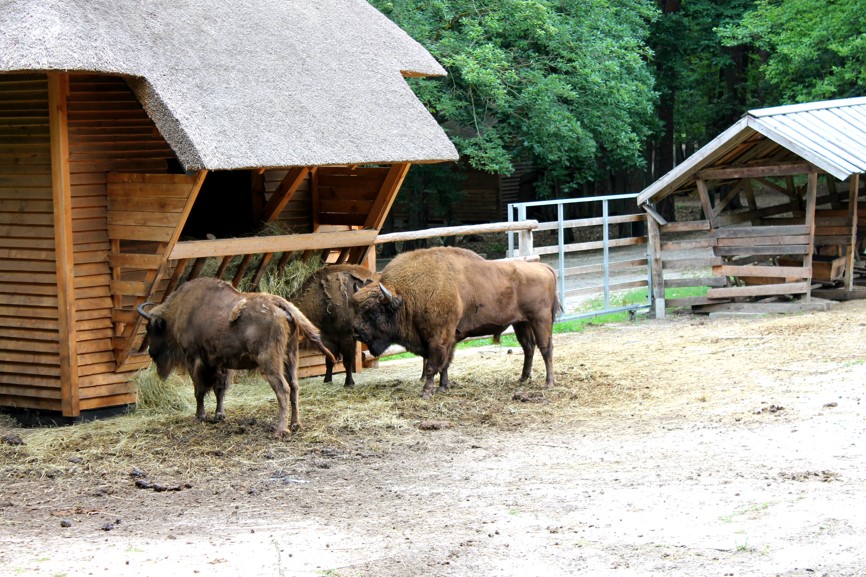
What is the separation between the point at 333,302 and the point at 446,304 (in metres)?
1.36

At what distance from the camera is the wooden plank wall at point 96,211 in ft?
36.0

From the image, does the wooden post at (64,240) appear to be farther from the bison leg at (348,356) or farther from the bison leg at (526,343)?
the bison leg at (526,343)

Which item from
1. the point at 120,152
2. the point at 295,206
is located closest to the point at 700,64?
the point at 295,206

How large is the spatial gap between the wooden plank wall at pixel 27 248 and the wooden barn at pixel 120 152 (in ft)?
0.05

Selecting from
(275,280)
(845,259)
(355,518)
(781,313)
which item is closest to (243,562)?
(355,518)

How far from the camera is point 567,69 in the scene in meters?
23.9

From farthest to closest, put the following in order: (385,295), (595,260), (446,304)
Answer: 1. (595,260)
2. (446,304)
3. (385,295)

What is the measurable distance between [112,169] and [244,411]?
9.04ft

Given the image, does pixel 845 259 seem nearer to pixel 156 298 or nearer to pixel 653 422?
pixel 653 422

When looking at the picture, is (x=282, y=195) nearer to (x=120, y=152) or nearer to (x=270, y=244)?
(x=270, y=244)

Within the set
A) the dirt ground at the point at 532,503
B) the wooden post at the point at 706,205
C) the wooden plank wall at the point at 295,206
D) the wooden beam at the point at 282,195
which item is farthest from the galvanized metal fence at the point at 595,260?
the dirt ground at the point at 532,503

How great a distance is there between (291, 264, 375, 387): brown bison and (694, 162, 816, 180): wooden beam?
7478 millimetres

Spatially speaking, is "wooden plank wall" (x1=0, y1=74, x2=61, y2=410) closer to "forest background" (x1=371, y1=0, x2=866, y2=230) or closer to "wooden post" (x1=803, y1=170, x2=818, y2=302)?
"wooden post" (x1=803, y1=170, x2=818, y2=302)

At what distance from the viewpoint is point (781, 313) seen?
17.5m
